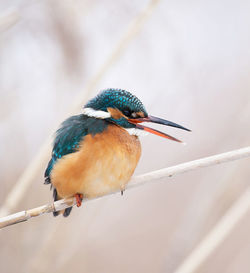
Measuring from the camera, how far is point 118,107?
1901mm

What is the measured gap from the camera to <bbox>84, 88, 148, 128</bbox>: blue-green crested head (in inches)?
73.4

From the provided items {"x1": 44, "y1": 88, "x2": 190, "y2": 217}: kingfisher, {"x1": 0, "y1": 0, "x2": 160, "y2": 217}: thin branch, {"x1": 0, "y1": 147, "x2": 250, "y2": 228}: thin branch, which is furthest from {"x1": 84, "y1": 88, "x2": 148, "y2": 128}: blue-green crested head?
{"x1": 0, "y1": 147, "x2": 250, "y2": 228}: thin branch

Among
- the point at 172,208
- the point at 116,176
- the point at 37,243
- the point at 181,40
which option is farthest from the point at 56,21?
the point at 172,208

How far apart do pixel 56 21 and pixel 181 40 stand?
0.71m

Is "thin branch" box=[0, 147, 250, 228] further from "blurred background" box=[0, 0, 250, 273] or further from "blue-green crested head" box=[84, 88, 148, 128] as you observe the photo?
"blurred background" box=[0, 0, 250, 273]

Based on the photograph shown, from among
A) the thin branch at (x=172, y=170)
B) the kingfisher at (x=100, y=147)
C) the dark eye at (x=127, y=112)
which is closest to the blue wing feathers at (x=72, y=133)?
the kingfisher at (x=100, y=147)

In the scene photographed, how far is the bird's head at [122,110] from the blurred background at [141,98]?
0.70 ft

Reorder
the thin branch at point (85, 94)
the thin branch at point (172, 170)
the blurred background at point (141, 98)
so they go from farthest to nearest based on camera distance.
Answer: the blurred background at point (141, 98) → the thin branch at point (85, 94) → the thin branch at point (172, 170)

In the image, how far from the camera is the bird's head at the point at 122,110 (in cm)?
186

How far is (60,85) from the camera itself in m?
2.42

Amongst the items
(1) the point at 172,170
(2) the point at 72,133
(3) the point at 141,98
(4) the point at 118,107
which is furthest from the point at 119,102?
(3) the point at 141,98

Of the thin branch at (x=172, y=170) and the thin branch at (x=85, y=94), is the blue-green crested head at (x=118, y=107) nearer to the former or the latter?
the thin branch at (x=85, y=94)

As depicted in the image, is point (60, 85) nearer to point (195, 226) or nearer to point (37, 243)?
point (37, 243)

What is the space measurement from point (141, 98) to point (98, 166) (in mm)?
808
